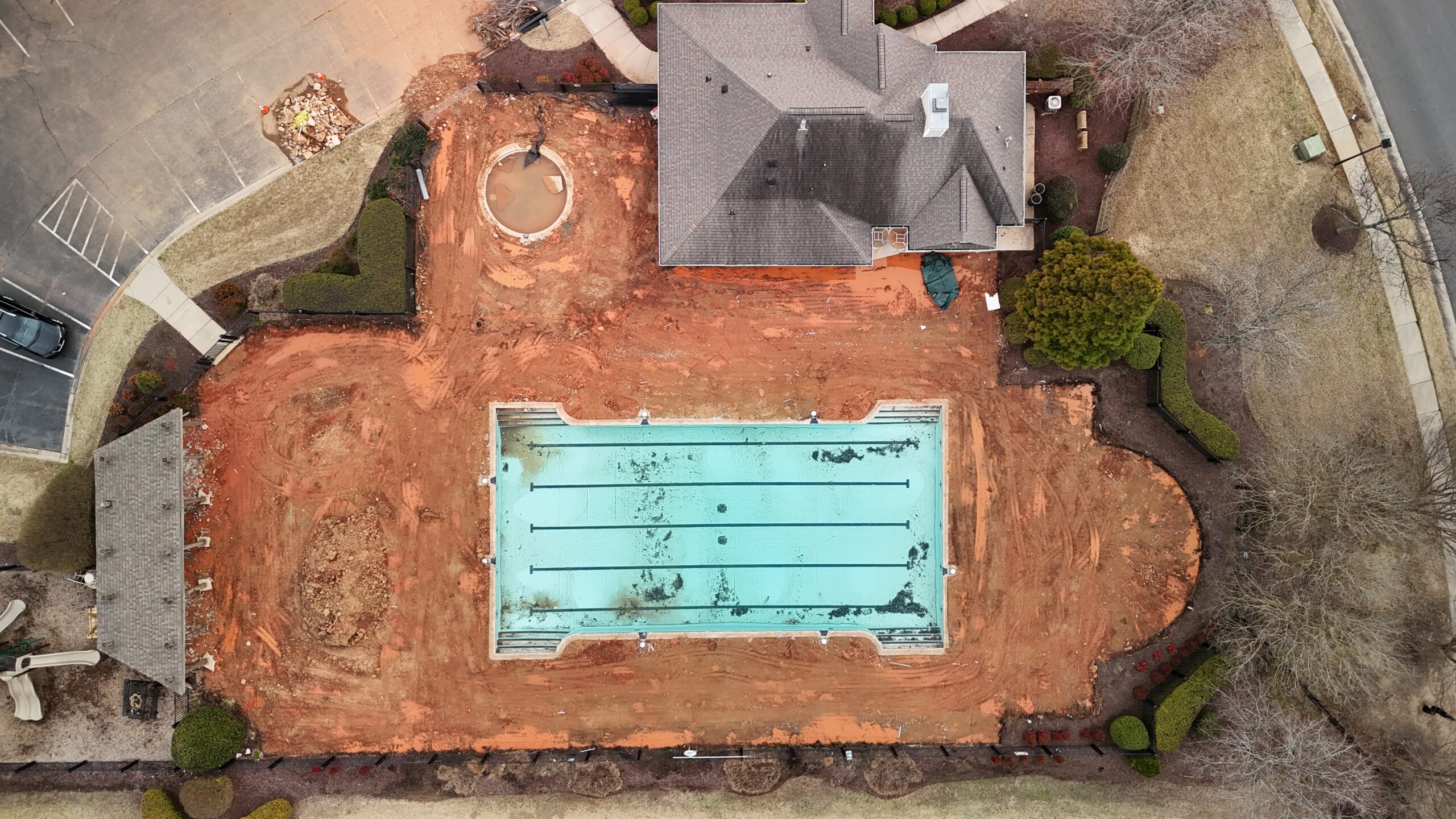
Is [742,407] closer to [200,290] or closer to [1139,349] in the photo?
[1139,349]

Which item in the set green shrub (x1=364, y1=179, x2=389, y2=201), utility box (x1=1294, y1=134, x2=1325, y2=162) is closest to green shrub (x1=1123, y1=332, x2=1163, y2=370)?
utility box (x1=1294, y1=134, x2=1325, y2=162)

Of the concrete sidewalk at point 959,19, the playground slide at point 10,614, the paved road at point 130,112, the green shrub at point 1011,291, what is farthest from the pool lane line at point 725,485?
the playground slide at point 10,614

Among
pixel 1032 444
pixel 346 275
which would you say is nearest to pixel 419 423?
pixel 346 275

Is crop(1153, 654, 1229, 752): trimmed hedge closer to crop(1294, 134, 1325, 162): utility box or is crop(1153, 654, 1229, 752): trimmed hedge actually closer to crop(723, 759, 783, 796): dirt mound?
crop(723, 759, 783, 796): dirt mound

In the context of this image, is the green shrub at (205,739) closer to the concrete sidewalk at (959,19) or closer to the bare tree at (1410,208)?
the concrete sidewalk at (959,19)

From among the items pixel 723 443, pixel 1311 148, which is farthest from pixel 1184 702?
pixel 1311 148
